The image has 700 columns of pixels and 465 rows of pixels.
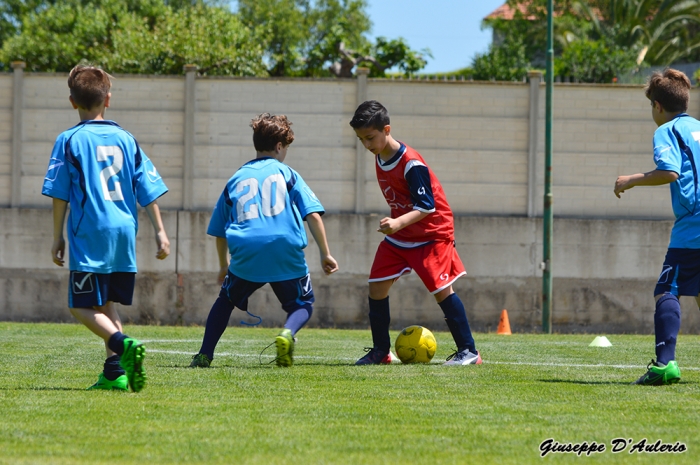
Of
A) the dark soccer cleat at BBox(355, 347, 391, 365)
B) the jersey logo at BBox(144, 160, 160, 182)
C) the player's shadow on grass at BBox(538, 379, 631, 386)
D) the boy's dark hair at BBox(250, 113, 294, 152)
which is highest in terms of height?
the boy's dark hair at BBox(250, 113, 294, 152)

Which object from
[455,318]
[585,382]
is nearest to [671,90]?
[585,382]

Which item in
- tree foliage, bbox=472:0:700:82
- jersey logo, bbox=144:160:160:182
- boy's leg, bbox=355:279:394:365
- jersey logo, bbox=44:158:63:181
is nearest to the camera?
jersey logo, bbox=44:158:63:181

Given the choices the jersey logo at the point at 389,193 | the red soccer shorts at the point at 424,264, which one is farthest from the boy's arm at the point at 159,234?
the jersey logo at the point at 389,193

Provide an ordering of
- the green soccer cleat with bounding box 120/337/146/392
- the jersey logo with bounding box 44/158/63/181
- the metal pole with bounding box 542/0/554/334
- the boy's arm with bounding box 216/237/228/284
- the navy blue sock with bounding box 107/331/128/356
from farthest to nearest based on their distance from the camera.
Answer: the metal pole with bounding box 542/0/554/334, the boy's arm with bounding box 216/237/228/284, the jersey logo with bounding box 44/158/63/181, the navy blue sock with bounding box 107/331/128/356, the green soccer cleat with bounding box 120/337/146/392

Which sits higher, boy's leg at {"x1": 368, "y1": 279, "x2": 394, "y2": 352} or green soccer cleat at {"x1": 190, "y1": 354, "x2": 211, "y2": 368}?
boy's leg at {"x1": 368, "y1": 279, "x2": 394, "y2": 352}

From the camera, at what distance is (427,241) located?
695 cm

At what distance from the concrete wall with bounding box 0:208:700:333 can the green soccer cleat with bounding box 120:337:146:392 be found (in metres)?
10.9

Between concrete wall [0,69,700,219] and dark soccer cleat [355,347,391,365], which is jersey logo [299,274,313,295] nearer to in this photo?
dark soccer cleat [355,347,391,365]

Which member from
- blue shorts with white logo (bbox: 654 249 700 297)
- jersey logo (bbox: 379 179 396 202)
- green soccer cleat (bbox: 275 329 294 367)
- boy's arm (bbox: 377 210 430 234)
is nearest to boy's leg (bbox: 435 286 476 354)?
boy's arm (bbox: 377 210 430 234)

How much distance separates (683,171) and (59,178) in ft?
11.8

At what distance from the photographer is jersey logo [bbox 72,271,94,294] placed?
5.23 metres

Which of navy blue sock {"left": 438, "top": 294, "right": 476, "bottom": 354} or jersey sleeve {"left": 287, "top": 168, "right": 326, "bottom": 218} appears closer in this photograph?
jersey sleeve {"left": 287, "top": 168, "right": 326, "bottom": 218}

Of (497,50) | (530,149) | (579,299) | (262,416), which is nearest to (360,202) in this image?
(530,149)

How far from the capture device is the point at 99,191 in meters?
5.30
